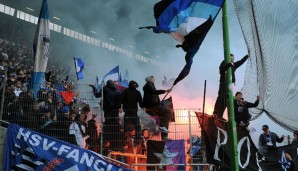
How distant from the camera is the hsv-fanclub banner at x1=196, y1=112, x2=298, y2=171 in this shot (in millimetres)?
7777

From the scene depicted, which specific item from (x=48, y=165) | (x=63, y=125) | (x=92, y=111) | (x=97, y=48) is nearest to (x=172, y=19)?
(x=92, y=111)

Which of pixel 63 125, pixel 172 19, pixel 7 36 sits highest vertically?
pixel 7 36

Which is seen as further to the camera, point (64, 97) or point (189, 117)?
point (64, 97)

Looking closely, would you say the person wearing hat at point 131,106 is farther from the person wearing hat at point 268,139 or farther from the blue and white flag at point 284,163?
the blue and white flag at point 284,163

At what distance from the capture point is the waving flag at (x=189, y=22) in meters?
7.48

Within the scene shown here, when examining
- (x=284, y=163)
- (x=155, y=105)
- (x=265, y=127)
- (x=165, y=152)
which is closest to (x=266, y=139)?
(x=265, y=127)

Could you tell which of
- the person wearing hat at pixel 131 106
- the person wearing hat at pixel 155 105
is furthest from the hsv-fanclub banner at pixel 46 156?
the person wearing hat at pixel 155 105

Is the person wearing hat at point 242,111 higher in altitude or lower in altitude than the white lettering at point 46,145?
higher

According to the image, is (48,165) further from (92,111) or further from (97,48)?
(97,48)

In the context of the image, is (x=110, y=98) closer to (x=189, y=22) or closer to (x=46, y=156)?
(x=46, y=156)

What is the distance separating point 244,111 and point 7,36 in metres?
23.7

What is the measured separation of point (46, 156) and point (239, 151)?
13.4ft

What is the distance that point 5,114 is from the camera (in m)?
7.99

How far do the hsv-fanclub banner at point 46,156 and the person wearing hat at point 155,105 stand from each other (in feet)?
4.62
